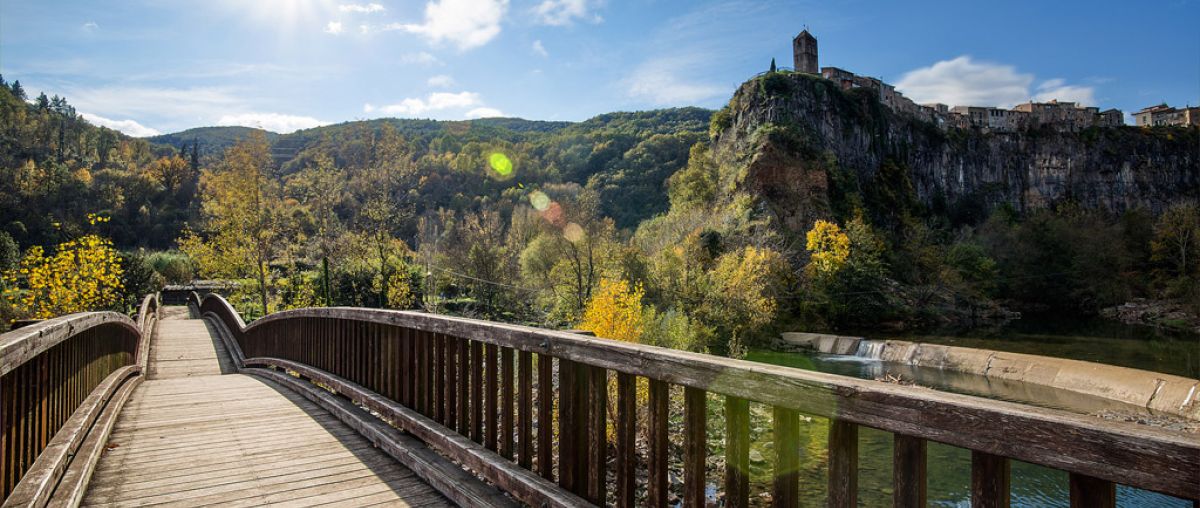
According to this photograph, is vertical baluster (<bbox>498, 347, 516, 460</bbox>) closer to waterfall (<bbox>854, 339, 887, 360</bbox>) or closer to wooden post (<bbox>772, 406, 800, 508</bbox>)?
wooden post (<bbox>772, 406, 800, 508</bbox>)

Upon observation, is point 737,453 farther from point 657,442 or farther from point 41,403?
point 41,403

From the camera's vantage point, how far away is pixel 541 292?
43.2m

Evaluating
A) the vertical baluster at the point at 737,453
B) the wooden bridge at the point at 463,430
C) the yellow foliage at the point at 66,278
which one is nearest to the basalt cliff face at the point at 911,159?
the yellow foliage at the point at 66,278

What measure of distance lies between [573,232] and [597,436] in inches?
1792

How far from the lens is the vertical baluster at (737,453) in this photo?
2436mm

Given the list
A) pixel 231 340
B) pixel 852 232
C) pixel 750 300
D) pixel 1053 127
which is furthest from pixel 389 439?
pixel 1053 127

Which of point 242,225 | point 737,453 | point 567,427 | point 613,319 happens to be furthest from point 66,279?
point 737,453

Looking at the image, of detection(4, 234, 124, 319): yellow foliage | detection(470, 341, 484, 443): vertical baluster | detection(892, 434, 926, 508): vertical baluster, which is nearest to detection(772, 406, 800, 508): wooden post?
detection(892, 434, 926, 508): vertical baluster

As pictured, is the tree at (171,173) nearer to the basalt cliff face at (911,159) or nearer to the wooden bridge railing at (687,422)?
the basalt cliff face at (911,159)

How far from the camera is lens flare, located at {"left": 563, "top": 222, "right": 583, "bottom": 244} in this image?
1850 inches

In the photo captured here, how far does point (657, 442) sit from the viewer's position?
2891 mm

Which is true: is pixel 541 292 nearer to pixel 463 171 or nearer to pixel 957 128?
pixel 463 171

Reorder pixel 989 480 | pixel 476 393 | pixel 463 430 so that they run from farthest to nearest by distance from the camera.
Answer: pixel 463 430, pixel 476 393, pixel 989 480

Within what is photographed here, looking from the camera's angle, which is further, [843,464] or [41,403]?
[41,403]
